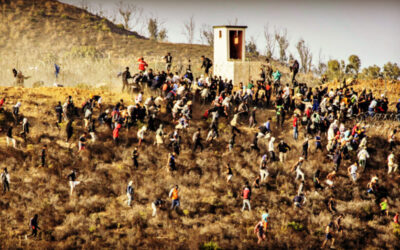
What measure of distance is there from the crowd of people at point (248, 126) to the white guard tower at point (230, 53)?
474 centimetres

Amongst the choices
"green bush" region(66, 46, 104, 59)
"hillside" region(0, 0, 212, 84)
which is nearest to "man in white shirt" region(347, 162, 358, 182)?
"hillside" region(0, 0, 212, 84)

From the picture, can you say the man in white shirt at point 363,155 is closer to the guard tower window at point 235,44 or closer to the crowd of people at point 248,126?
the crowd of people at point 248,126

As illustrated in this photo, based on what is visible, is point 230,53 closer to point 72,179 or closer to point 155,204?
point 155,204

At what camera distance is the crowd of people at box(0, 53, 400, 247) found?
2717 cm

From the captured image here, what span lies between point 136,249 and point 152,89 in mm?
12867

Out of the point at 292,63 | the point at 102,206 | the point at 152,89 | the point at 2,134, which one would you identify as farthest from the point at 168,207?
the point at 292,63

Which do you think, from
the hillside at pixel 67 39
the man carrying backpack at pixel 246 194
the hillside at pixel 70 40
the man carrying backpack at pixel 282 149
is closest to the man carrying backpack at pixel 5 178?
the man carrying backpack at pixel 246 194

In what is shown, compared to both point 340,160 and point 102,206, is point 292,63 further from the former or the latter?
point 102,206

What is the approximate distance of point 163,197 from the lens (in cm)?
2572

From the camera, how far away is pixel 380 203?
27188mm

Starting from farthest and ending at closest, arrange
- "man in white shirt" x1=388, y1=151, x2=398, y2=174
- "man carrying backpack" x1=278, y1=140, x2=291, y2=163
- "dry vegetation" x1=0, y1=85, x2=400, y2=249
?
1. "man in white shirt" x1=388, y1=151, x2=398, y2=174
2. "man carrying backpack" x1=278, y1=140, x2=291, y2=163
3. "dry vegetation" x1=0, y1=85, x2=400, y2=249

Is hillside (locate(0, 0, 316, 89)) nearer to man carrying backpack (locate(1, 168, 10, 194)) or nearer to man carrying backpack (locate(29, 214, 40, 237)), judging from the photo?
man carrying backpack (locate(1, 168, 10, 194))

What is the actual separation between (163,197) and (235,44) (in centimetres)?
1936

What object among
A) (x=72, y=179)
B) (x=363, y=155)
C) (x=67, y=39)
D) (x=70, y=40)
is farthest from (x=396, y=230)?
(x=67, y=39)
